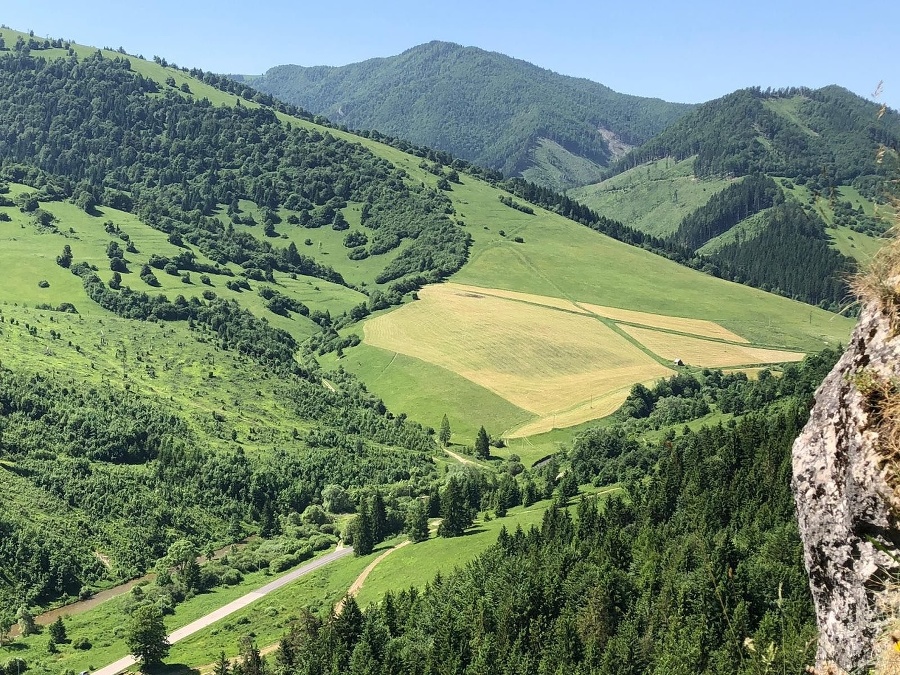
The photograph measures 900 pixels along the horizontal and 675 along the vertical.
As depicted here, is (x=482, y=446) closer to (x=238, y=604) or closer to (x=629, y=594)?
(x=238, y=604)

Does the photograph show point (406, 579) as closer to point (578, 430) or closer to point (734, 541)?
point (734, 541)

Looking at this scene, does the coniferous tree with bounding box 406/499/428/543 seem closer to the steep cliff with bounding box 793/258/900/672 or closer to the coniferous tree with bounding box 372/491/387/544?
the coniferous tree with bounding box 372/491/387/544

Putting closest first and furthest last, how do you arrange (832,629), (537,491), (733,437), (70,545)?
(832,629) → (733,437) → (70,545) → (537,491)

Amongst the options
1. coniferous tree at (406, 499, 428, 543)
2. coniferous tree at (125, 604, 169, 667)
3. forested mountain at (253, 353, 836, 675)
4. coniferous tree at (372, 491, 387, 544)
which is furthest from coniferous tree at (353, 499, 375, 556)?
coniferous tree at (125, 604, 169, 667)

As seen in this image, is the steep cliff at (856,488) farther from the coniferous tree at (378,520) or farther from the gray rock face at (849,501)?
the coniferous tree at (378,520)

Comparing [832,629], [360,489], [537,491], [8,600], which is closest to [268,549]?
[360,489]

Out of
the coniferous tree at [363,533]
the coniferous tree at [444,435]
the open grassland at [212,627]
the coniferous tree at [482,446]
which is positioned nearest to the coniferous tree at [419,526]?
the coniferous tree at [363,533]
